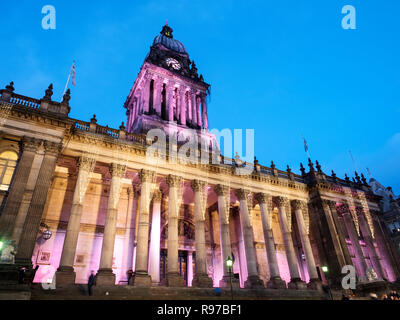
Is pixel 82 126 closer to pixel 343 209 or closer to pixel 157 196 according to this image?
pixel 157 196

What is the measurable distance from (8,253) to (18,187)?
176 inches

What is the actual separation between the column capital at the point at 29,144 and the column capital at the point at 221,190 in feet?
54.0

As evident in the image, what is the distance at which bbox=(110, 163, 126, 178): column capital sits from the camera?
23625 millimetres

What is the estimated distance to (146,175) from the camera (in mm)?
24641

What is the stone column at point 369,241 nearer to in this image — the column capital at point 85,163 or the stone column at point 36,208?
the column capital at point 85,163

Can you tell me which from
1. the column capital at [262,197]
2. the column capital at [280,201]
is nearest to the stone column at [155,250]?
the column capital at [262,197]

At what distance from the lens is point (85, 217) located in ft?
85.4

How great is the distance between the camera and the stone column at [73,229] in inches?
720

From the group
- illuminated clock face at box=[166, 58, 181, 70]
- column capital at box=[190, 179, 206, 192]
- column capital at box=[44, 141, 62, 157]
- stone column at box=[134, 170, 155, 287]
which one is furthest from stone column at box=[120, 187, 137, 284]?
illuminated clock face at box=[166, 58, 181, 70]

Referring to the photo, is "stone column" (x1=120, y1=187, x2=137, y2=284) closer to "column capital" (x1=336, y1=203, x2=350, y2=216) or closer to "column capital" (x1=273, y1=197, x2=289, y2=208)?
"column capital" (x1=273, y1=197, x2=289, y2=208)

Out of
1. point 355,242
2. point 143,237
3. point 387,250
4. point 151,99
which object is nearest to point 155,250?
point 143,237

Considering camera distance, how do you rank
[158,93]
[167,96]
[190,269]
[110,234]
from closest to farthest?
[110,234], [190,269], [158,93], [167,96]
